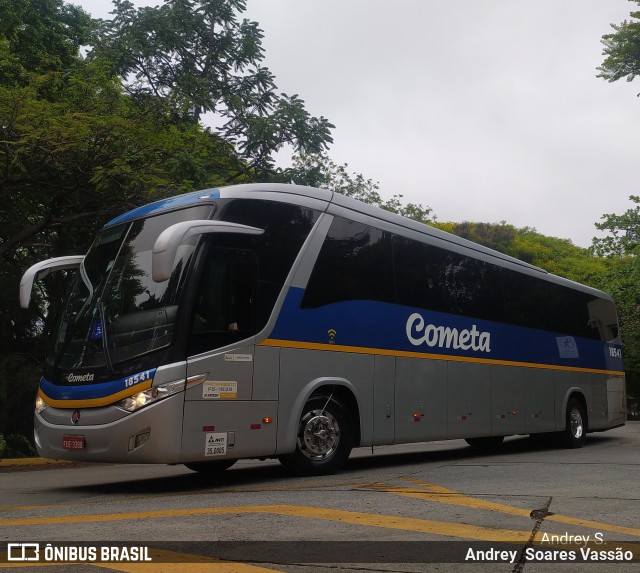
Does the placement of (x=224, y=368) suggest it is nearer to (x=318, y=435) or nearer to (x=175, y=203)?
(x=318, y=435)

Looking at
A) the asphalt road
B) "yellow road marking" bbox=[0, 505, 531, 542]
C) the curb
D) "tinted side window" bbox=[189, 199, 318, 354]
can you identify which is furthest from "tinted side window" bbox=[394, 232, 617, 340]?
the curb

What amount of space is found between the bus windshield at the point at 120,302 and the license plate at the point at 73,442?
0.80 m

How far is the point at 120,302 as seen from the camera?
30.5 feet

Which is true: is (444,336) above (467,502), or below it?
above

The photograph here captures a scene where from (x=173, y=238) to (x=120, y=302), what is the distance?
1532mm

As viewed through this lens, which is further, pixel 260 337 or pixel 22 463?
pixel 22 463

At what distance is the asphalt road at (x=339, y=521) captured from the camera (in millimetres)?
5180

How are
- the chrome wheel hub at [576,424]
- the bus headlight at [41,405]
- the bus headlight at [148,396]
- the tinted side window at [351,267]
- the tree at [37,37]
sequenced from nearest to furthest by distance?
the bus headlight at [148,396] < the bus headlight at [41,405] < the tinted side window at [351,267] < the chrome wheel hub at [576,424] < the tree at [37,37]

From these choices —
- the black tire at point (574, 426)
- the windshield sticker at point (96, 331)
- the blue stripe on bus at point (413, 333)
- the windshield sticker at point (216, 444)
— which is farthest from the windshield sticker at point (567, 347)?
the windshield sticker at point (96, 331)

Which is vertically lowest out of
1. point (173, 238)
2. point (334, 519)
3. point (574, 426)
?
point (334, 519)

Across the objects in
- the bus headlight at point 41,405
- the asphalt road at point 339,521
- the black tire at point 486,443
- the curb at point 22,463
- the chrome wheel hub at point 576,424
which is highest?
the bus headlight at point 41,405

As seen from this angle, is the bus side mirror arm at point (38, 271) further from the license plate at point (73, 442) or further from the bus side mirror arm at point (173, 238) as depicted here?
the bus side mirror arm at point (173, 238)

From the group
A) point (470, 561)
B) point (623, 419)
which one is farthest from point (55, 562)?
point (623, 419)

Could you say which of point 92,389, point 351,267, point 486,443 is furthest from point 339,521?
point 486,443
